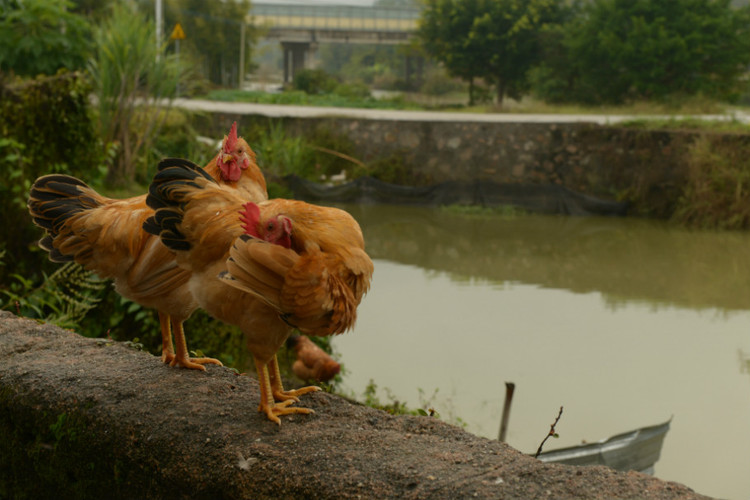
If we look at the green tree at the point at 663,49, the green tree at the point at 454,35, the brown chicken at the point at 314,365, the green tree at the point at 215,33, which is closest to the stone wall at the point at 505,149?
the green tree at the point at 663,49

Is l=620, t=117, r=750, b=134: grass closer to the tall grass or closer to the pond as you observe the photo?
the tall grass

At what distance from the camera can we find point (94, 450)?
2.44m

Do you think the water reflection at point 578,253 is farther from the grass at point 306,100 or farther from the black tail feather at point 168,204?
the grass at point 306,100

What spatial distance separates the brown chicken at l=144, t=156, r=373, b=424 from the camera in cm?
222

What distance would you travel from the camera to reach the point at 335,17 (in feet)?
108

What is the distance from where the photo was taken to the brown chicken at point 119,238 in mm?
2582

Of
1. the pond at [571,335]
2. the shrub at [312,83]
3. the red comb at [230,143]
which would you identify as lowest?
the pond at [571,335]

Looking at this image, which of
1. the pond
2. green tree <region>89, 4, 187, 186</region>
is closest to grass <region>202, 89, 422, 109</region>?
the pond

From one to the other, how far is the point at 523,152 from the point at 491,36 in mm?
9055

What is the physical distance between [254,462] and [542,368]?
4.73 m

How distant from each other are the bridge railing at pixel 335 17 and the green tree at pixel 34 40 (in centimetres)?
2251

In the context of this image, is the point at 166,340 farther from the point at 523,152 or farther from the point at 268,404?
the point at 523,152

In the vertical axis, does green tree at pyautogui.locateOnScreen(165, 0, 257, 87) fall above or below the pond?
above

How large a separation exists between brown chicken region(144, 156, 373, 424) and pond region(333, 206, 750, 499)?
3.14 m
